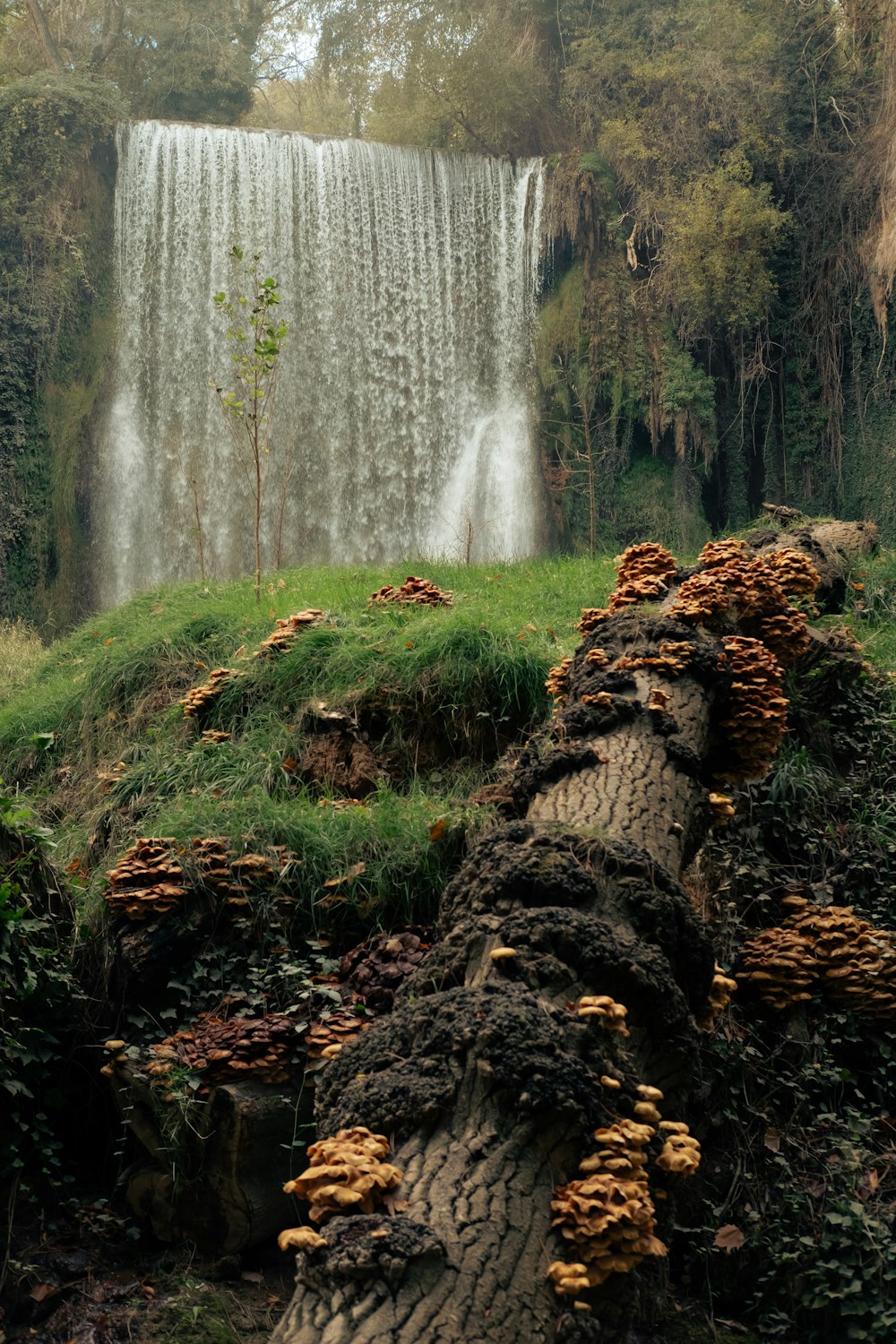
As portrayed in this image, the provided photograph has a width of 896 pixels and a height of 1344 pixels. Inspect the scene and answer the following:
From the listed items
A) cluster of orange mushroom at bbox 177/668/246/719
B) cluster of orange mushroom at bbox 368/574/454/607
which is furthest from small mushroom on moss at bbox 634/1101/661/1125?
cluster of orange mushroom at bbox 368/574/454/607

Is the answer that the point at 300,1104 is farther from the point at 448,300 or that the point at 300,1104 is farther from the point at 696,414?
the point at 448,300

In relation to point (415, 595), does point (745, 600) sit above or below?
above

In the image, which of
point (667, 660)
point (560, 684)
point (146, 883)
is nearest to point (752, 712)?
point (667, 660)

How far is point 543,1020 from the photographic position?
2502 millimetres

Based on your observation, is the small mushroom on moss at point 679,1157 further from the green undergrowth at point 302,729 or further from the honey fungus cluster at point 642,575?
the honey fungus cluster at point 642,575

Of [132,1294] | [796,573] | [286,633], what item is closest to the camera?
[132,1294]

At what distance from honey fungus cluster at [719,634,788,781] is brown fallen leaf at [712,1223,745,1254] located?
155 cm

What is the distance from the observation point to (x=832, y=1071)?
12.4ft

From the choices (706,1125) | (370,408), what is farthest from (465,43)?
(706,1125)

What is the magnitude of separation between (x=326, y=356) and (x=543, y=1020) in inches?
580

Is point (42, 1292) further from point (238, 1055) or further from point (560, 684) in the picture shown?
point (560, 684)

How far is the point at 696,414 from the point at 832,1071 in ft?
41.3

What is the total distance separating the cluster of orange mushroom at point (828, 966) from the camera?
3.86m

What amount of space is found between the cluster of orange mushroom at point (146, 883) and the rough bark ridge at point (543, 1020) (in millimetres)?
1315
